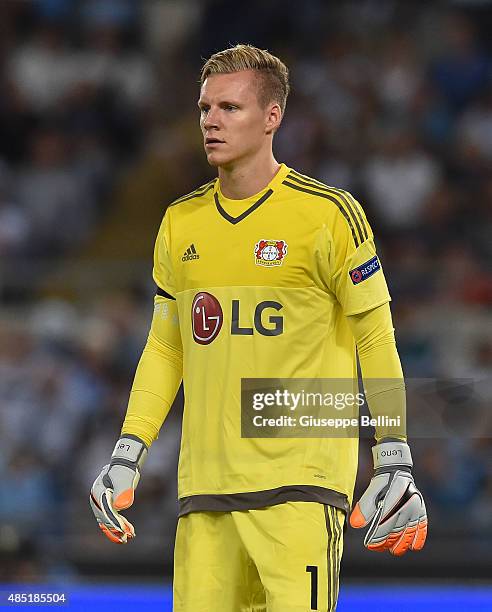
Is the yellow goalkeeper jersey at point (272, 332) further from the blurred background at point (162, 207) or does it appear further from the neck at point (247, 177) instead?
the blurred background at point (162, 207)

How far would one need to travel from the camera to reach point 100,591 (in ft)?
21.8

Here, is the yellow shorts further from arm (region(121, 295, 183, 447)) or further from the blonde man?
arm (region(121, 295, 183, 447))

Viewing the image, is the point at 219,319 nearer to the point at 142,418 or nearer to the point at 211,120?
the point at 142,418

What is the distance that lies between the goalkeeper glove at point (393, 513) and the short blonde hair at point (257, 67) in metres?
1.14

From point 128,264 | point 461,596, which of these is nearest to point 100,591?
point 461,596

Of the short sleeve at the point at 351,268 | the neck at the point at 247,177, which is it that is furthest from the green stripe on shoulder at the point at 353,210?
the neck at the point at 247,177

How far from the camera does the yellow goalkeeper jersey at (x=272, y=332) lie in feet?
11.9

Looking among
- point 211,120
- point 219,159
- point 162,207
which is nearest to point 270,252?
point 219,159

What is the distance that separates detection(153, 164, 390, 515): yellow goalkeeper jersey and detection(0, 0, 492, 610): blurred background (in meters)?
2.69

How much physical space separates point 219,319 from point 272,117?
0.63 m

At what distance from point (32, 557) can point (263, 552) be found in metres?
3.51

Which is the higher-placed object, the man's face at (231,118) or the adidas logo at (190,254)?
the man's face at (231,118)

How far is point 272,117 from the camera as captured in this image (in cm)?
385

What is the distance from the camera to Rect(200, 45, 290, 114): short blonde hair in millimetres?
3791
